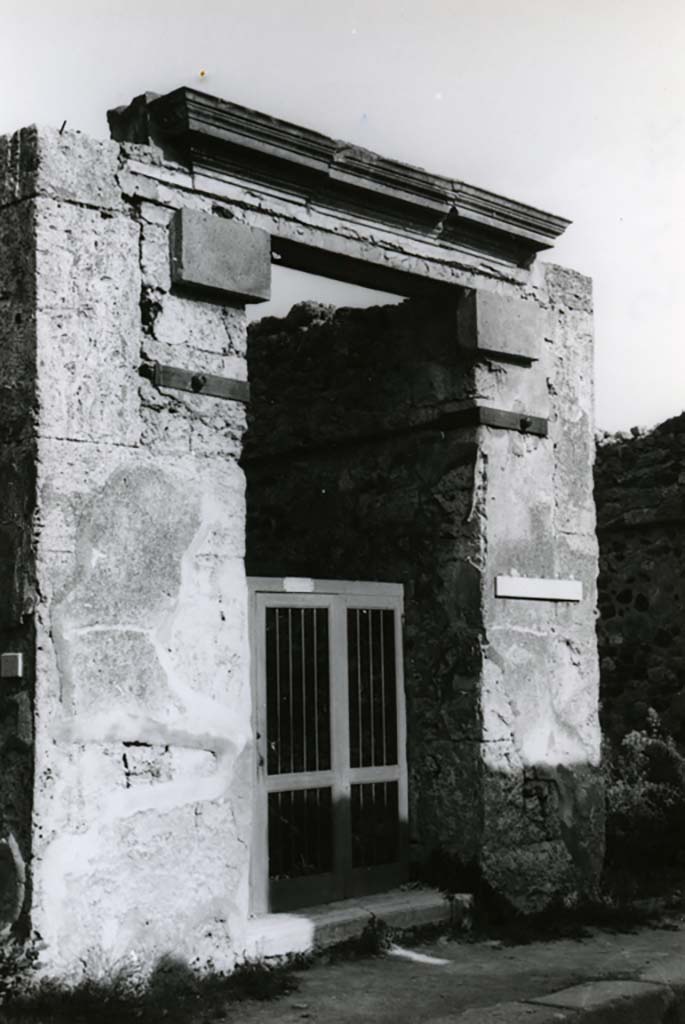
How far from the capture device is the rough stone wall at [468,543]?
6621 mm

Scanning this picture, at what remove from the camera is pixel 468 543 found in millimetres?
6691

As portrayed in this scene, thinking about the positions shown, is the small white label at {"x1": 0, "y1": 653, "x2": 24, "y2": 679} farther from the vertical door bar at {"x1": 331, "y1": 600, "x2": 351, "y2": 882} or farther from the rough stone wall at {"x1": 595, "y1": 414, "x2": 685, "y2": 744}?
the rough stone wall at {"x1": 595, "y1": 414, "x2": 685, "y2": 744}

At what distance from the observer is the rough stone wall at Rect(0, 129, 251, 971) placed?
5016 millimetres

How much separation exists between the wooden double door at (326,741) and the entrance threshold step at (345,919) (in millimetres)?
142

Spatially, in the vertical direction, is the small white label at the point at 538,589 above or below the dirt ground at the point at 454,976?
above

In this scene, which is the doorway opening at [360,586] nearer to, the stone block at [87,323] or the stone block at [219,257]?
the stone block at [219,257]

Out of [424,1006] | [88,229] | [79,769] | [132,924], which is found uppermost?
[88,229]

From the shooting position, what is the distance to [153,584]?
5.41m

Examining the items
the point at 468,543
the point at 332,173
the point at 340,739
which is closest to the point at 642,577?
the point at 468,543

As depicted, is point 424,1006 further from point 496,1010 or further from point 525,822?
point 525,822

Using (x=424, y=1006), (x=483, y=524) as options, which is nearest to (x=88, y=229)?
(x=483, y=524)

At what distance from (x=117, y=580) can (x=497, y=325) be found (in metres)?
2.60

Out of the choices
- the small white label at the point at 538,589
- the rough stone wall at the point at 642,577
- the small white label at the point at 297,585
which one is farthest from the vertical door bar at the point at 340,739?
the rough stone wall at the point at 642,577

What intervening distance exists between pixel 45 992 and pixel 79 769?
0.80 m
